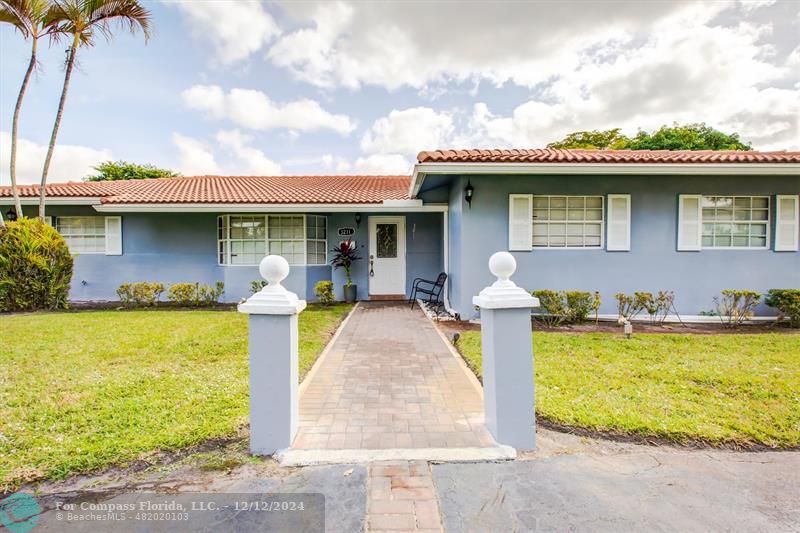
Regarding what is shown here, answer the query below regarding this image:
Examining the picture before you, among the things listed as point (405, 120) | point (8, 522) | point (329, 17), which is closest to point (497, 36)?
point (329, 17)

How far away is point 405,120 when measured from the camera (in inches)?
705

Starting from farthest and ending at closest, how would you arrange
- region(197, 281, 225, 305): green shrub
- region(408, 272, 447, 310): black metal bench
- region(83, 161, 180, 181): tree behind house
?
region(83, 161, 180, 181): tree behind house
region(197, 281, 225, 305): green shrub
region(408, 272, 447, 310): black metal bench

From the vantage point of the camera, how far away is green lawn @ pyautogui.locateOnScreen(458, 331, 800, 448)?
10.6 feet

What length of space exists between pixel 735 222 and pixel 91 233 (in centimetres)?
1763

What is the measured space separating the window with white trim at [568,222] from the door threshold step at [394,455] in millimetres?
6363

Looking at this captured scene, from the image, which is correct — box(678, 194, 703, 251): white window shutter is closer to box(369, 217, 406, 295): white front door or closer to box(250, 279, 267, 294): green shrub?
box(369, 217, 406, 295): white front door

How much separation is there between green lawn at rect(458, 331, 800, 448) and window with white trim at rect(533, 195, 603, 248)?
2553 millimetres

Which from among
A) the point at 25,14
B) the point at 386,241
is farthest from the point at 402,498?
the point at 25,14

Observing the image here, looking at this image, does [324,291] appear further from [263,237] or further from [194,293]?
[194,293]

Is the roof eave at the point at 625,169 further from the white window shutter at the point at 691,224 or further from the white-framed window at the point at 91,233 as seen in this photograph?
the white-framed window at the point at 91,233

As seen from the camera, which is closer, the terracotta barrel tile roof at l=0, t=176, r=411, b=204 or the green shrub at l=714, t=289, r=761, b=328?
the green shrub at l=714, t=289, r=761, b=328

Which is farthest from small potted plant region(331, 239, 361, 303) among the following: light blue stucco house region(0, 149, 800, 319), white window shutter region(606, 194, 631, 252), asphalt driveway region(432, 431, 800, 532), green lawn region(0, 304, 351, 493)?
asphalt driveway region(432, 431, 800, 532)

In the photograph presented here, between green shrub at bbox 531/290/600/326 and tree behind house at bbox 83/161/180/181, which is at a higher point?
tree behind house at bbox 83/161/180/181

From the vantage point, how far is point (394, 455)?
9.18ft
